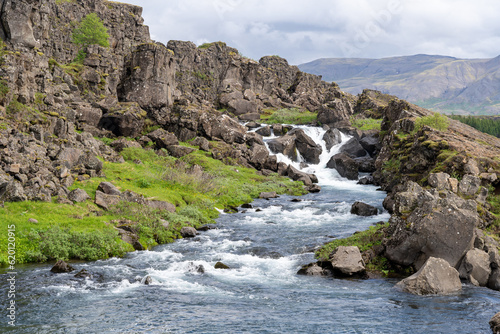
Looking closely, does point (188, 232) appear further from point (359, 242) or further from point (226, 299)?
point (359, 242)

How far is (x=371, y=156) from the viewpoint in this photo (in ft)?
254

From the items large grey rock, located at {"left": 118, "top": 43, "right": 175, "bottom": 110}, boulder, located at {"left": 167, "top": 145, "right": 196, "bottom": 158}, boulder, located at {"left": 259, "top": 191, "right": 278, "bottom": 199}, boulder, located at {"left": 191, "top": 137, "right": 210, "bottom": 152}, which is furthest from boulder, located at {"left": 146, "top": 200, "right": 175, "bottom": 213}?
large grey rock, located at {"left": 118, "top": 43, "right": 175, "bottom": 110}

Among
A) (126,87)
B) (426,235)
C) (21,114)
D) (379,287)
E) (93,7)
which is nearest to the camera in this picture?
(379,287)

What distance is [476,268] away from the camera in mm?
20875

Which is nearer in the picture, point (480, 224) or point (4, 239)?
point (4, 239)

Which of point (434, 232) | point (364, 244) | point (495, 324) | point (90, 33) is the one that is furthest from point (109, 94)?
point (495, 324)

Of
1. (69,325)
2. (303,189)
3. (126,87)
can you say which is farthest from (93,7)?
(69,325)

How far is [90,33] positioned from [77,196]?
60157 millimetres

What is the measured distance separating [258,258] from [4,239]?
1620 centimetres

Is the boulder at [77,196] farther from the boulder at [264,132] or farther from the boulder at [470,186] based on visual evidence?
the boulder at [264,132]

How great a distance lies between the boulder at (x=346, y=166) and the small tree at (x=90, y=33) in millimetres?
54712

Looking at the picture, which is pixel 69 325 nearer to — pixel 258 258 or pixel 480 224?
pixel 258 258

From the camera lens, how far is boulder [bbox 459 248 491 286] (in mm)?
20734

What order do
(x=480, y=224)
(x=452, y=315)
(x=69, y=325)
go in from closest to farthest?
(x=69, y=325) < (x=452, y=315) < (x=480, y=224)
